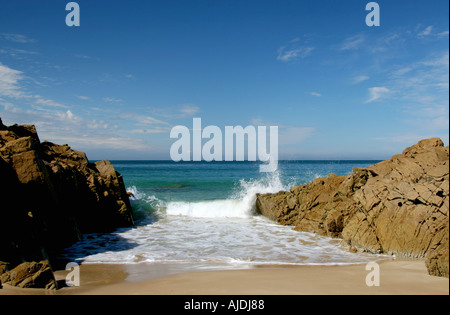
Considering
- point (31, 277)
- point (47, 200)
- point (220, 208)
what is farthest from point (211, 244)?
point (220, 208)

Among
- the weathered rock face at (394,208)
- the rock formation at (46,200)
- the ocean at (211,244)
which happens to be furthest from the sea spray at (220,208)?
the rock formation at (46,200)

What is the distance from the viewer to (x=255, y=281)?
18.2ft

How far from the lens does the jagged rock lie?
16.1 feet

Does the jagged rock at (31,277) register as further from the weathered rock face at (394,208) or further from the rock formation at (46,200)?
the weathered rock face at (394,208)

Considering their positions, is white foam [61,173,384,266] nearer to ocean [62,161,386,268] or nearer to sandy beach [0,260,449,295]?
ocean [62,161,386,268]

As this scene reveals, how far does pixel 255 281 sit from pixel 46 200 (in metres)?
5.51

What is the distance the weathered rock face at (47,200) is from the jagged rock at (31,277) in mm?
563

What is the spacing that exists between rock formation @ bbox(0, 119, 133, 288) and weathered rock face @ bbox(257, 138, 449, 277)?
7526 mm

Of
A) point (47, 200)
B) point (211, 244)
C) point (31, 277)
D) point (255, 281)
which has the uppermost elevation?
point (47, 200)

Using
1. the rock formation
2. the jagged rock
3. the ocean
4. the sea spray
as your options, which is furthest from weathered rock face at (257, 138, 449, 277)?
the rock formation

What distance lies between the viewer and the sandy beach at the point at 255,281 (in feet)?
16.0

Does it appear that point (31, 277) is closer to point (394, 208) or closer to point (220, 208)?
point (394, 208)

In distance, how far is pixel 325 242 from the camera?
369 inches
